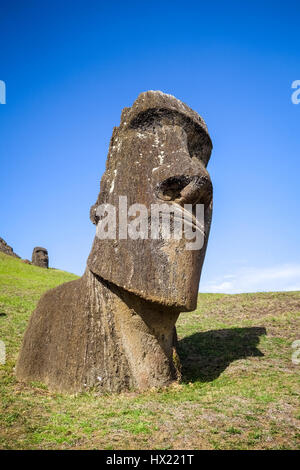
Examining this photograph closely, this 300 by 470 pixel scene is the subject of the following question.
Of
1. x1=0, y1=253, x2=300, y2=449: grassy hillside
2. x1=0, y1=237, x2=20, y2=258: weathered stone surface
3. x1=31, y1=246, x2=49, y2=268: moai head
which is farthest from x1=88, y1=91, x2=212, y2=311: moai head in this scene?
x1=0, y1=237, x2=20, y2=258: weathered stone surface

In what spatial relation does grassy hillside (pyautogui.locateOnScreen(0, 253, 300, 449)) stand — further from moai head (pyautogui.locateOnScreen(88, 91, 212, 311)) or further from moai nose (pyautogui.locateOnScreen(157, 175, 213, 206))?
moai nose (pyautogui.locateOnScreen(157, 175, 213, 206))

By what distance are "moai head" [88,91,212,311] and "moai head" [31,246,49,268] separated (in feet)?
92.4

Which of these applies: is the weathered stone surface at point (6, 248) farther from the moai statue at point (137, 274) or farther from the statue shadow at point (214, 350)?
the moai statue at point (137, 274)

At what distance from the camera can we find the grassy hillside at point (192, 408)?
14.0 feet

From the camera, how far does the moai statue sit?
5.95 meters

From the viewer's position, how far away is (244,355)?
26.7 ft

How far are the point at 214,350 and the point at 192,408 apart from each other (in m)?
3.61

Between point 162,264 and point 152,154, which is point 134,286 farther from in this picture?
point 152,154

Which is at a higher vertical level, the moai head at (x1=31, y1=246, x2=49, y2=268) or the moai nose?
the moai head at (x1=31, y1=246, x2=49, y2=268)

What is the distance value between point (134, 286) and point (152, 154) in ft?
6.81

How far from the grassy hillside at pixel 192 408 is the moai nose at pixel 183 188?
115 inches

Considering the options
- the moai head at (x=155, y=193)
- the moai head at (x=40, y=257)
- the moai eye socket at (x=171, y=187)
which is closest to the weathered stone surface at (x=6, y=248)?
the moai head at (x=40, y=257)

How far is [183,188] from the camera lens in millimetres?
6156
